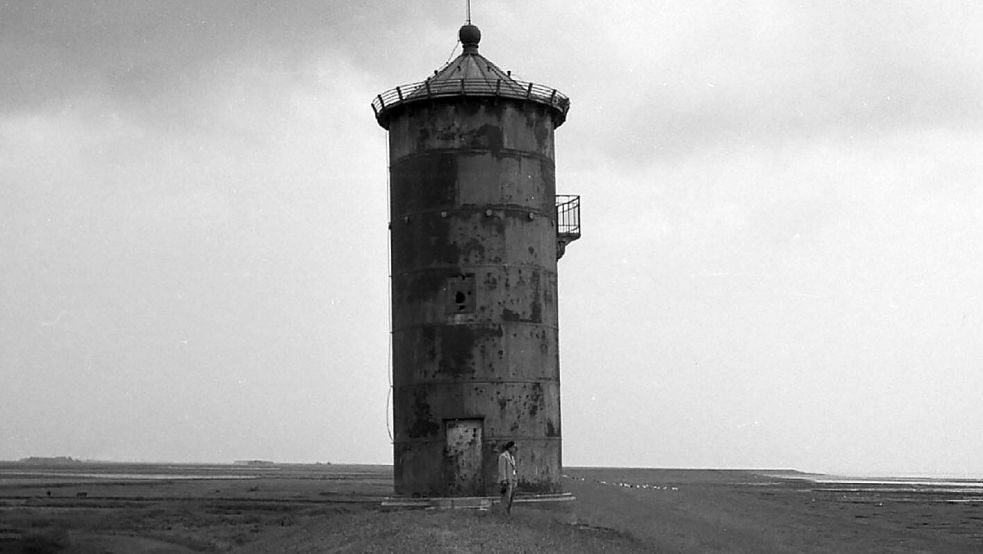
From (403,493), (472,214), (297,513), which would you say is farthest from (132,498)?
(472,214)

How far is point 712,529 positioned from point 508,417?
765 centimetres

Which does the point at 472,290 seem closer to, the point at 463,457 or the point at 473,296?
the point at 473,296

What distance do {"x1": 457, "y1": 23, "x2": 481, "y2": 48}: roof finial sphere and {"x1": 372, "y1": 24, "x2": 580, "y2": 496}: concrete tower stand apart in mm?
1746

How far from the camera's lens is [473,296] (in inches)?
1127

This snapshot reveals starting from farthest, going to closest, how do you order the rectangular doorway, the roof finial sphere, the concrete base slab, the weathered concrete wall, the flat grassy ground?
the roof finial sphere → the weathered concrete wall → the rectangular doorway → the concrete base slab → the flat grassy ground

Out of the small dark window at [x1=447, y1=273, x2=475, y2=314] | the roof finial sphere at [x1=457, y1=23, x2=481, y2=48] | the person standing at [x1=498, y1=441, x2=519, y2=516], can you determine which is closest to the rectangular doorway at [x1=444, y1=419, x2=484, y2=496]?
the small dark window at [x1=447, y1=273, x2=475, y2=314]

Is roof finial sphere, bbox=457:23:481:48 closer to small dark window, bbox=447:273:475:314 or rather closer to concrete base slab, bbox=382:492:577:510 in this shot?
small dark window, bbox=447:273:475:314

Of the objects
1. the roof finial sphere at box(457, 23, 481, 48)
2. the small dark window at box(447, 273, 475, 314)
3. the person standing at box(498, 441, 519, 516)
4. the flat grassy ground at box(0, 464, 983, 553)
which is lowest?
the flat grassy ground at box(0, 464, 983, 553)

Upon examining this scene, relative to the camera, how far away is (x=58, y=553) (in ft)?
76.7

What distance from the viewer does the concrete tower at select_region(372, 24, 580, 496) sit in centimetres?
2847

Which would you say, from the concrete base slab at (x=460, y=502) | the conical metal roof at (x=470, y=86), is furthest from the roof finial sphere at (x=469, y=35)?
the concrete base slab at (x=460, y=502)

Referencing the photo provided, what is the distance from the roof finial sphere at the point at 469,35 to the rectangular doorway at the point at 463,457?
10586 mm

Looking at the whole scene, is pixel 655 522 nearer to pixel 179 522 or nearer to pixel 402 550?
pixel 179 522

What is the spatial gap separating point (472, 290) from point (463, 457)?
416cm
